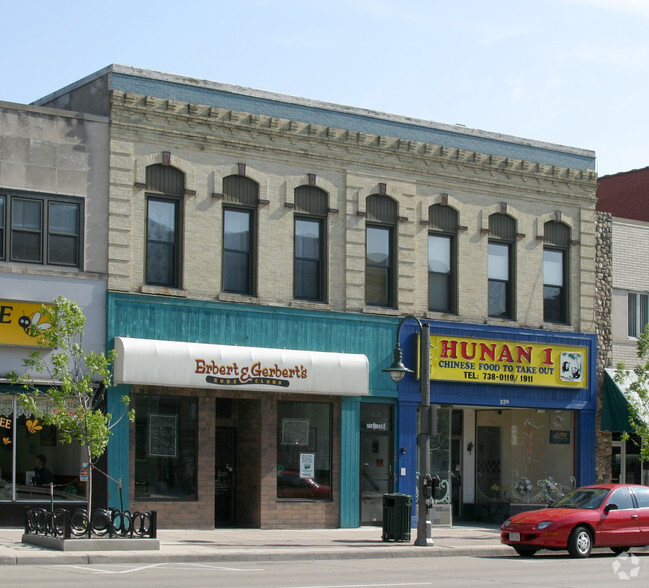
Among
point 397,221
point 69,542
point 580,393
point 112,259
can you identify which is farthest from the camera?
point 580,393

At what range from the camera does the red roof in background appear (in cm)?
3906

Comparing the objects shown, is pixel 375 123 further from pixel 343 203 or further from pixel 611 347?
pixel 611 347

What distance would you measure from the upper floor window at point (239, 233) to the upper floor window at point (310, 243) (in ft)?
3.82

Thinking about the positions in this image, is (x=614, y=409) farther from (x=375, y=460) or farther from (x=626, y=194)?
(x=626, y=194)

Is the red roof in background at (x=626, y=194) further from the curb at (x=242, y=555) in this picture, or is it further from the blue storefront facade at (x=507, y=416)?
the curb at (x=242, y=555)

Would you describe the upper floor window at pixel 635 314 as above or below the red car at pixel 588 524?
above

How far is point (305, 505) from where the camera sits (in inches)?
1057

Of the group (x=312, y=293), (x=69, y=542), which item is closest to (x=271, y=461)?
(x=312, y=293)

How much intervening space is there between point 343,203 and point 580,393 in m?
8.83

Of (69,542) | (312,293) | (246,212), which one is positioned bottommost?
(69,542)

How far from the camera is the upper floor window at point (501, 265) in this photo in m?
30.6

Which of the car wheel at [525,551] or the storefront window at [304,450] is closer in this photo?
the car wheel at [525,551]

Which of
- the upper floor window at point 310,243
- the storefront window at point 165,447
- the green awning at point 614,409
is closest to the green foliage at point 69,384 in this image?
the storefront window at point 165,447

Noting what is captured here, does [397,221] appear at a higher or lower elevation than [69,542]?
higher
